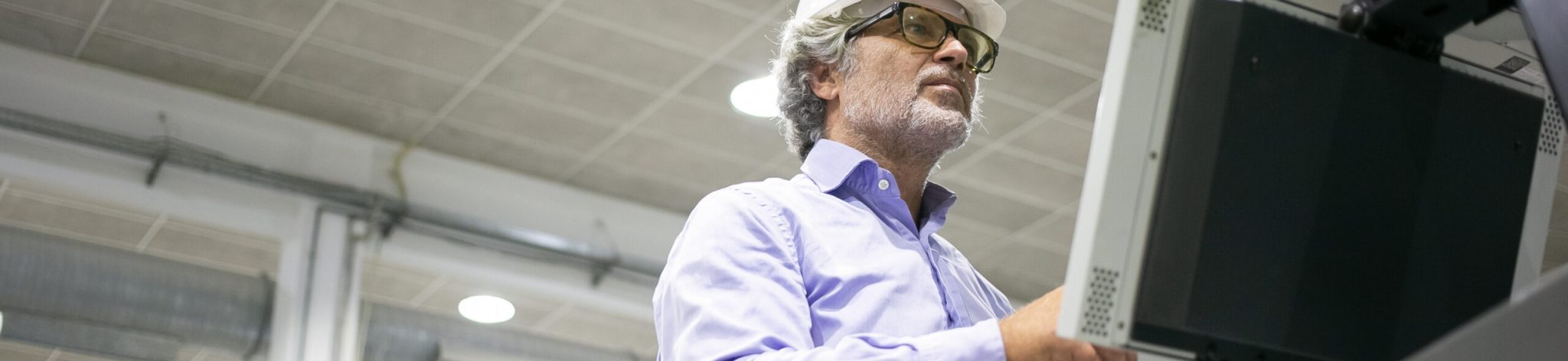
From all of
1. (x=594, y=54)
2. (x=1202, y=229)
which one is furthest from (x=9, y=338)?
(x=1202, y=229)

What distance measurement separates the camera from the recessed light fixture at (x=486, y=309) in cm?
778

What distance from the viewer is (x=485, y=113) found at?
19.7ft

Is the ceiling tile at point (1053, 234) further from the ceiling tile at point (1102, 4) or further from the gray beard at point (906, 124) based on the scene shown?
the gray beard at point (906, 124)

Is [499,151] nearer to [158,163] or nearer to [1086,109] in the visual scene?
[158,163]

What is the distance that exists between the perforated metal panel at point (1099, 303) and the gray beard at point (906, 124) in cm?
81

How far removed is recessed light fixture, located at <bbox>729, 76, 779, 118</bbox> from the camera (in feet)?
18.7

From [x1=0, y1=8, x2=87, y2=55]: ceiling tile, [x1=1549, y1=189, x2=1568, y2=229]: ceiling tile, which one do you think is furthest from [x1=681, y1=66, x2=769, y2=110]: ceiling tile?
[x1=1549, y1=189, x2=1568, y2=229]: ceiling tile

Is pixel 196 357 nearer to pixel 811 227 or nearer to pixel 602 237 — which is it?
pixel 602 237

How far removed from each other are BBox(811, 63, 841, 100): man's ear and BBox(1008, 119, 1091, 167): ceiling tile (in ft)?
11.6

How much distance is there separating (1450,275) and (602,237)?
526cm

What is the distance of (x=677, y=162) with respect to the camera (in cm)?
643

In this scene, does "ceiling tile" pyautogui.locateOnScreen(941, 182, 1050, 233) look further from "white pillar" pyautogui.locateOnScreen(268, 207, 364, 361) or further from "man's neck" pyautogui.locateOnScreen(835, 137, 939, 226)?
"man's neck" pyautogui.locateOnScreen(835, 137, 939, 226)

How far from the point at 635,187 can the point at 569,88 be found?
3.16ft

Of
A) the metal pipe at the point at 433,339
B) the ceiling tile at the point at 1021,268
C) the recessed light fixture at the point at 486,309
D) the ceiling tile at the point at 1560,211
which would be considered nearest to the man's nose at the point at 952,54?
the metal pipe at the point at 433,339
